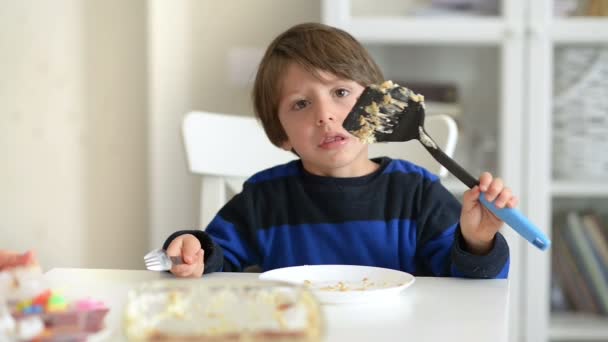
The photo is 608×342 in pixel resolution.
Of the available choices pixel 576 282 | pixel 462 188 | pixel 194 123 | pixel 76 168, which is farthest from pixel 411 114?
pixel 76 168

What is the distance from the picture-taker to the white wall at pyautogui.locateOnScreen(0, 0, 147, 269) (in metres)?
2.34

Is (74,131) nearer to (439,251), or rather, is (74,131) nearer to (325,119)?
(325,119)

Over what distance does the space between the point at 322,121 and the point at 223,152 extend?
0.41 meters

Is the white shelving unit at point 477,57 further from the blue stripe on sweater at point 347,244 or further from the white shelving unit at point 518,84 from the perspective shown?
the blue stripe on sweater at point 347,244

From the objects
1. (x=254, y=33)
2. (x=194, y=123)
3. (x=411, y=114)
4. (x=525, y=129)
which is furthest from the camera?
(x=254, y=33)

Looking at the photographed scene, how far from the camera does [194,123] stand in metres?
1.59

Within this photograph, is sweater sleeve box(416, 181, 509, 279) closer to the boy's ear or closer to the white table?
the white table

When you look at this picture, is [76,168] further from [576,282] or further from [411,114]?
[411,114]

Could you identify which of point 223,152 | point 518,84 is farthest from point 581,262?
point 223,152

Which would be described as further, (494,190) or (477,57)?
(477,57)

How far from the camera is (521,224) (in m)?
0.88

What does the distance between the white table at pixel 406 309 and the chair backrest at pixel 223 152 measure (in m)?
0.55

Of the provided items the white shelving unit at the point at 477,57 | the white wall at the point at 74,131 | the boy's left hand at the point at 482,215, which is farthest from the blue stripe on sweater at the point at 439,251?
the white wall at the point at 74,131

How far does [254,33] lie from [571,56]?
32.7 inches
